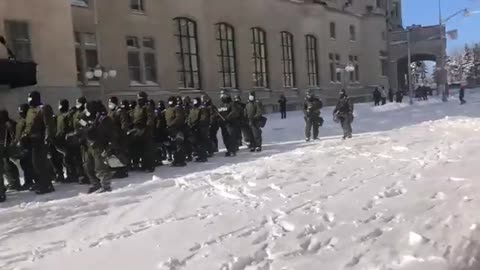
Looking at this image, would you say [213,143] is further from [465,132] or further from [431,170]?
[465,132]

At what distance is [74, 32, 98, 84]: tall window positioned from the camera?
111 feet

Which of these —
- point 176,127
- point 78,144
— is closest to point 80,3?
point 176,127

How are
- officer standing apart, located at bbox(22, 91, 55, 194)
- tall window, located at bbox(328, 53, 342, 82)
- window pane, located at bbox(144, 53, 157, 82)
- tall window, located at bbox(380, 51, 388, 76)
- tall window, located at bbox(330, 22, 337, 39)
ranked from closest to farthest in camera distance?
officer standing apart, located at bbox(22, 91, 55, 194)
window pane, located at bbox(144, 53, 157, 82)
tall window, located at bbox(328, 53, 342, 82)
tall window, located at bbox(330, 22, 337, 39)
tall window, located at bbox(380, 51, 388, 76)

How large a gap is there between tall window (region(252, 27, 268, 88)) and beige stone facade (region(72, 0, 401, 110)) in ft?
1.05

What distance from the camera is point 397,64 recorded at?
3103 inches

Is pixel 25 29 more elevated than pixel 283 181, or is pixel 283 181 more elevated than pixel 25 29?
pixel 25 29

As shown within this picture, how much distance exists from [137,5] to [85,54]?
5.62 m

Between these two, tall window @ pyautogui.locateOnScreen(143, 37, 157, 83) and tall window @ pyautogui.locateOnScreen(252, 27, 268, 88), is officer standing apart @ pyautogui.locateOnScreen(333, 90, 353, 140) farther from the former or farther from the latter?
tall window @ pyautogui.locateOnScreen(252, 27, 268, 88)

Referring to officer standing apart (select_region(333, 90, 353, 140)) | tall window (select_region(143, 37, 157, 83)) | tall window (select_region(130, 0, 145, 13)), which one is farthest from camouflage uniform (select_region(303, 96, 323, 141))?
tall window (select_region(130, 0, 145, 13))

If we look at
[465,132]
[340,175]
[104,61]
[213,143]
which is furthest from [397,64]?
[340,175]

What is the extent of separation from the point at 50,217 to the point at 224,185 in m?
3.32

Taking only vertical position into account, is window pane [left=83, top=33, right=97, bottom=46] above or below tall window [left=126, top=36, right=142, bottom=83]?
above

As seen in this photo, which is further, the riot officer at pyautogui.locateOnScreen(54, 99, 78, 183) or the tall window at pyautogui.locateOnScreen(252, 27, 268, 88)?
the tall window at pyautogui.locateOnScreen(252, 27, 268, 88)

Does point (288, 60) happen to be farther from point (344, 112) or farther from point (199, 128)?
point (199, 128)
